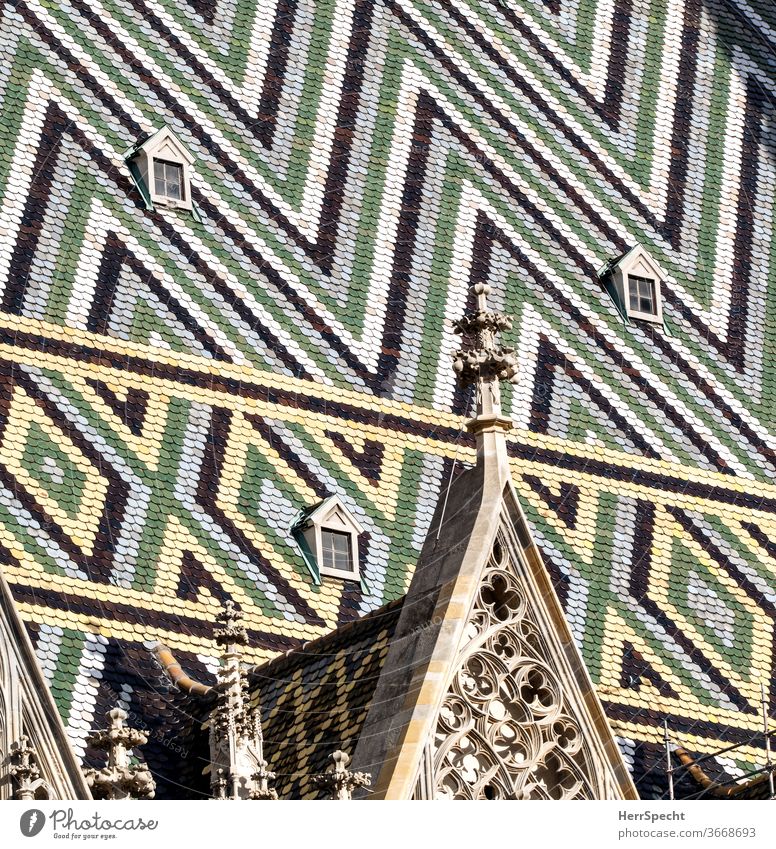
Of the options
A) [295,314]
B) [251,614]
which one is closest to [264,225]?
[295,314]

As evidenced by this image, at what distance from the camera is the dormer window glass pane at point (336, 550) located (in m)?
26.0

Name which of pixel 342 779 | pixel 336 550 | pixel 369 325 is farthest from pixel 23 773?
pixel 369 325

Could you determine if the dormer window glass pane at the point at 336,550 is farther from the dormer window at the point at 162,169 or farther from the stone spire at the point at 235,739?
the stone spire at the point at 235,739

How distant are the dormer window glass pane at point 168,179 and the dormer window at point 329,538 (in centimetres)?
334

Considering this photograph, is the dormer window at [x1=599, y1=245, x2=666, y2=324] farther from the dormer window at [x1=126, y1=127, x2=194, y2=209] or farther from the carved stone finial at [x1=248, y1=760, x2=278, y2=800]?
the carved stone finial at [x1=248, y1=760, x2=278, y2=800]

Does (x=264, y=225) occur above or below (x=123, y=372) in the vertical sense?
above

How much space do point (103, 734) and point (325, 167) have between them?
32.0 feet

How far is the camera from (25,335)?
1035 inches

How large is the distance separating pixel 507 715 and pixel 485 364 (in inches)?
90.3

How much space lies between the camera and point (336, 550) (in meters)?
26.2

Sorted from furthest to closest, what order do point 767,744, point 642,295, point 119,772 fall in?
point 642,295, point 767,744, point 119,772

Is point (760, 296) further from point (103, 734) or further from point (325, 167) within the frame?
point (103, 734)

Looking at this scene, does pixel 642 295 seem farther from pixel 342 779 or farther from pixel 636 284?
pixel 342 779

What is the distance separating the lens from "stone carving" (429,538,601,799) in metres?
21.3
